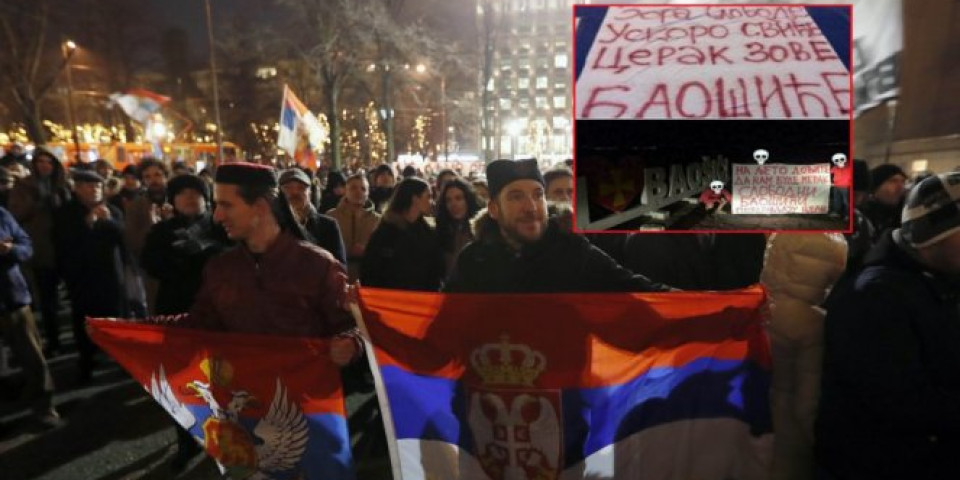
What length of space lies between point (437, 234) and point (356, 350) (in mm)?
2829

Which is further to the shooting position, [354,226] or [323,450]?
[354,226]

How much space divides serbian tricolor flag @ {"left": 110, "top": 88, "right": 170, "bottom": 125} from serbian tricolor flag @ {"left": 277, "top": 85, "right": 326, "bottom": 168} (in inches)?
355

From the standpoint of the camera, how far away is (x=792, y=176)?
2141 mm

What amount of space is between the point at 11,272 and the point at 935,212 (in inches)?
218

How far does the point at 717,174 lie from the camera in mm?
2178

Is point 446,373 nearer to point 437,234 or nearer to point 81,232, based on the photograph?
point 437,234

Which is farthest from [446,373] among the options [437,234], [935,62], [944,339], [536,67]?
[536,67]

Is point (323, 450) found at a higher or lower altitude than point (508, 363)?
lower

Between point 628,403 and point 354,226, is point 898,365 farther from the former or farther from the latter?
point 354,226

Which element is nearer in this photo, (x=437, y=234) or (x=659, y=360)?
(x=659, y=360)

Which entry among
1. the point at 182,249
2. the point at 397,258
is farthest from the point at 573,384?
the point at 182,249

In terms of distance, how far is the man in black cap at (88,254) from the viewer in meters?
5.48

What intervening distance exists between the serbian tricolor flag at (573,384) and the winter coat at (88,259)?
425 centimetres

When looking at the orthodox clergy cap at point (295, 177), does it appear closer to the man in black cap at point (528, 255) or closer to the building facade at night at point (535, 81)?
the man in black cap at point (528, 255)
